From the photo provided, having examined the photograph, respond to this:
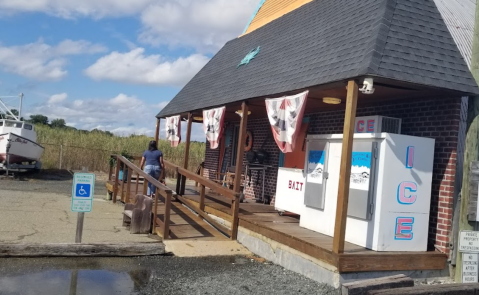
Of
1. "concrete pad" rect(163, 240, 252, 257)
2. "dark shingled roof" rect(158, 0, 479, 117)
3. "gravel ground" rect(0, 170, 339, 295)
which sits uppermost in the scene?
"dark shingled roof" rect(158, 0, 479, 117)

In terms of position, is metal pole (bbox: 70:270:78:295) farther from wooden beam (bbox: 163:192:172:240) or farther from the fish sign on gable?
the fish sign on gable

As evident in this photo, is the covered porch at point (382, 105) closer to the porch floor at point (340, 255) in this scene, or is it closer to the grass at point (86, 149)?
the porch floor at point (340, 255)

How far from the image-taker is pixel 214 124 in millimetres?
11250

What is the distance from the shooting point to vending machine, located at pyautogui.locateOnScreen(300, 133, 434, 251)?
685 cm

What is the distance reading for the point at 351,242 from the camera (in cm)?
737

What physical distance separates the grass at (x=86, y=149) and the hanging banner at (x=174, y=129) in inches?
→ 474

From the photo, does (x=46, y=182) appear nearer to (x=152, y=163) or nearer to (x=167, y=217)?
(x=152, y=163)

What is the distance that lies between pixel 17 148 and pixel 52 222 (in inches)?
519

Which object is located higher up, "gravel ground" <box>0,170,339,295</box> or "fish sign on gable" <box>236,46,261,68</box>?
"fish sign on gable" <box>236,46,261,68</box>

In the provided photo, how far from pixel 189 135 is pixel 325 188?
19.9ft

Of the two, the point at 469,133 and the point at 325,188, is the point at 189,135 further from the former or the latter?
the point at 469,133

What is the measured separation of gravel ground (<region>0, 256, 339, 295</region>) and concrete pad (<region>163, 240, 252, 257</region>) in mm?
298

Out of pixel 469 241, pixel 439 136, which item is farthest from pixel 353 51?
pixel 469 241

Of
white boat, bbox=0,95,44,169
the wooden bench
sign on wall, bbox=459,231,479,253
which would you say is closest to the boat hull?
white boat, bbox=0,95,44,169
